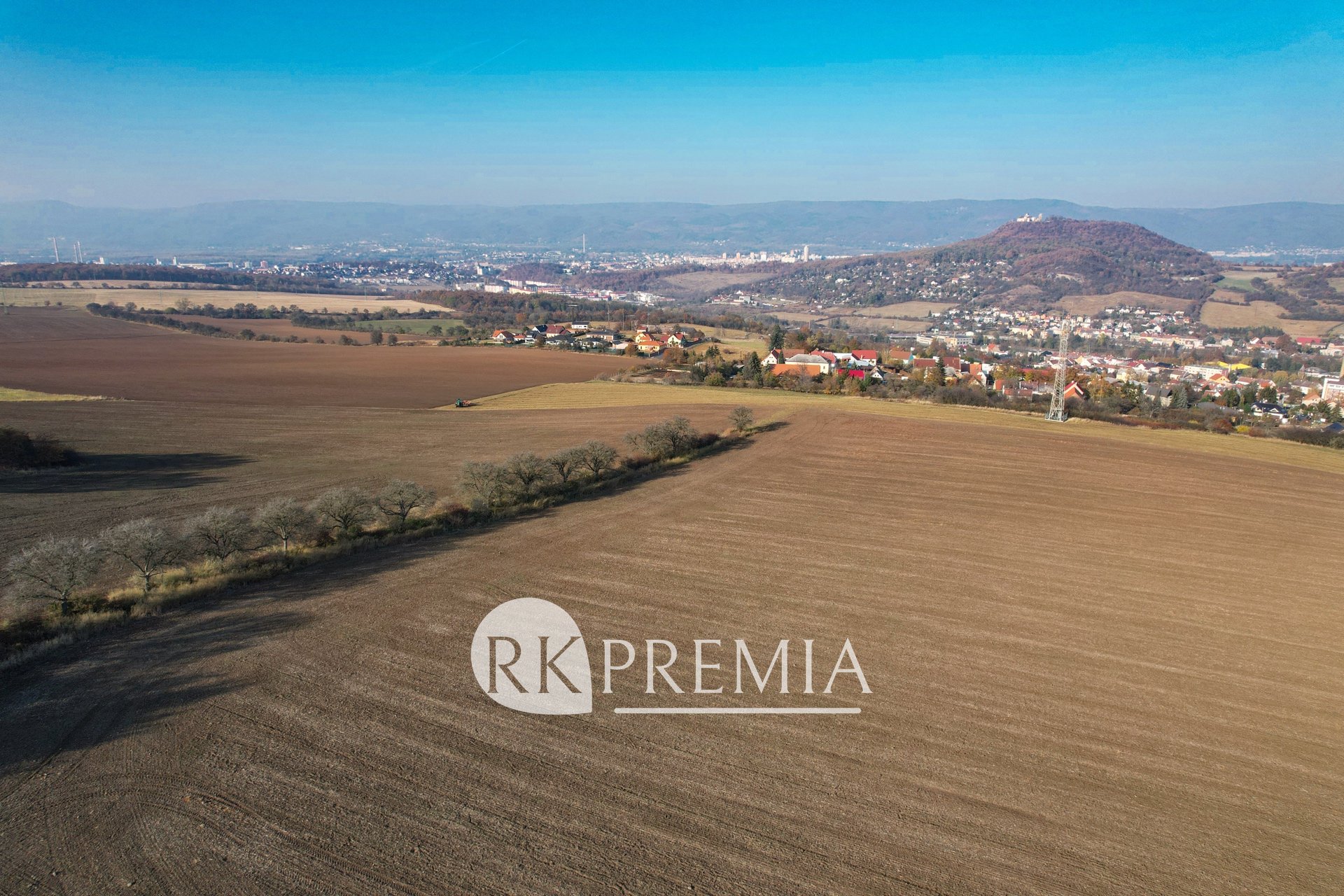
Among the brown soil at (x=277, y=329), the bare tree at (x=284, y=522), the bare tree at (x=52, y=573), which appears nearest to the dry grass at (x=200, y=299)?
the brown soil at (x=277, y=329)

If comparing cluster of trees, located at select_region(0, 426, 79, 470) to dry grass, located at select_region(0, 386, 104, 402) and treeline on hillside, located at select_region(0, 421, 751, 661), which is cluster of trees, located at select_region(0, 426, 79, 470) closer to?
treeline on hillside, located at select_region(0, 421, 751, 661)

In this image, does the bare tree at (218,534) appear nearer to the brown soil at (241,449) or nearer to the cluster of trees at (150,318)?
the brown soil at (241,449)

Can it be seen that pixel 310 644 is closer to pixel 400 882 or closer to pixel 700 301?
pixel 400 882

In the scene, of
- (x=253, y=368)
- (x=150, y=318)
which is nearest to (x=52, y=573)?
(x=253, y=368)

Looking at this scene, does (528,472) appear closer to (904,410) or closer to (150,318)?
(904,410)

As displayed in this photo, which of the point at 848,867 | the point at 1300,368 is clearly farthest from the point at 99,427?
the point at 1300,368

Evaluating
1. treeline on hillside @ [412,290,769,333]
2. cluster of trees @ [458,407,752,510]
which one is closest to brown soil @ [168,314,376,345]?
treeline on hillside @ [412,290,769,333]
